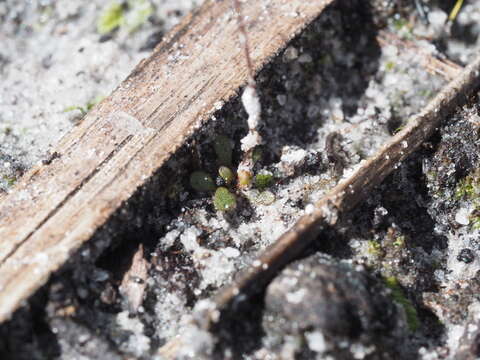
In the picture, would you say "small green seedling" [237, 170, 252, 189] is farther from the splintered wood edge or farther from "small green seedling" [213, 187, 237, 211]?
the splintered wood edge

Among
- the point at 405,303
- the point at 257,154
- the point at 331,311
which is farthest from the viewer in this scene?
the point at 257,154

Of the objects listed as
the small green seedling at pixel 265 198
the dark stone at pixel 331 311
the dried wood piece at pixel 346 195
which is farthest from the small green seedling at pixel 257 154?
the dark stone at pixel 331 311

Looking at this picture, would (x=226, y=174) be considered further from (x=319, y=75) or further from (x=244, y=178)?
(x=319, y=75)

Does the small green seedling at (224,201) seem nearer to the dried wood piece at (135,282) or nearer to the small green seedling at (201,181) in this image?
the small green seedling at (201,181)

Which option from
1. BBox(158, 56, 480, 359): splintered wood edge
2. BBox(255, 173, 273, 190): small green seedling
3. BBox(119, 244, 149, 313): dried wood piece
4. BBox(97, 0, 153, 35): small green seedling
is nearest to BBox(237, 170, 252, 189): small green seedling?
BBox(255, 173, 273, 190): small green seedling

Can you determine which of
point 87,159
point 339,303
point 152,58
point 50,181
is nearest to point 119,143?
point 87,159

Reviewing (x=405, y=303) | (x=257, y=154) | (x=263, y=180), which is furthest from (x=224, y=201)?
(x=405, y=303)

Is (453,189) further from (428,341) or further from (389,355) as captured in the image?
(389,355)
